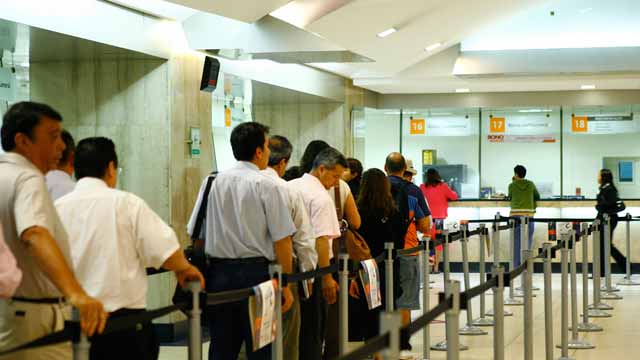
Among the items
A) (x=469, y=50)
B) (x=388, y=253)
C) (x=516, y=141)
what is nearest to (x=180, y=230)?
(x=388, y=253)

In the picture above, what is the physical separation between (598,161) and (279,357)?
586 inches

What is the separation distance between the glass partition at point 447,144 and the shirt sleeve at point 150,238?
50.4 feet

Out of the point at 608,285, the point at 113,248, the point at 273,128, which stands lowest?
the point at 608,285

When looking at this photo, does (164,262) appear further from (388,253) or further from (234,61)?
(234,61)

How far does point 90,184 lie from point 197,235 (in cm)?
157

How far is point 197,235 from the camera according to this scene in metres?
5.64

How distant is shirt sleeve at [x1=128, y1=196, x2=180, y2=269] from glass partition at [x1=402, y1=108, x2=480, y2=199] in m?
15.3

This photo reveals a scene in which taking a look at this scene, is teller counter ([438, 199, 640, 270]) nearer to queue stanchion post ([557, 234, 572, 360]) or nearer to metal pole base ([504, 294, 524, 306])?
metal pole base ([504, 294, 524, 306])

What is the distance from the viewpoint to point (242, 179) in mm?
5516

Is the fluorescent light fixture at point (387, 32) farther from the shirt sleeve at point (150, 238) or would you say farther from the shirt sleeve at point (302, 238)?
the shirt sleeve at point (150, 238)

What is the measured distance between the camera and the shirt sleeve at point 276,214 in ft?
17.9

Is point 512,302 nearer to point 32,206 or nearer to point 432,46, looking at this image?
point 432,46

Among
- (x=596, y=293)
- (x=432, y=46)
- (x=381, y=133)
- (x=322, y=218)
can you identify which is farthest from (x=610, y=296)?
(x=381, y=133)

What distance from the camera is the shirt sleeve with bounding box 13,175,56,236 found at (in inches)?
139
